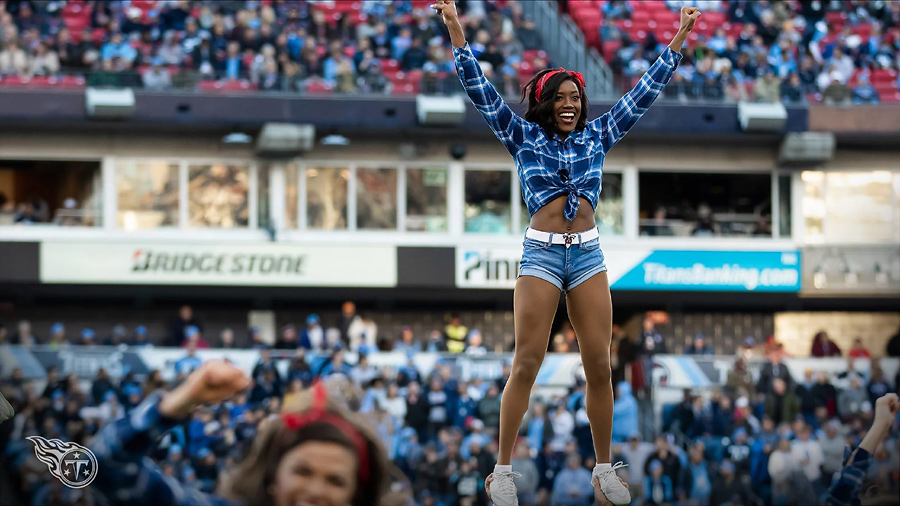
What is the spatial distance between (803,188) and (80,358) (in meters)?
14.0

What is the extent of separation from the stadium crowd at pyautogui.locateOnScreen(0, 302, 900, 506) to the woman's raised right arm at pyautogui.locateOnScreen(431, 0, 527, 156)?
329 inches

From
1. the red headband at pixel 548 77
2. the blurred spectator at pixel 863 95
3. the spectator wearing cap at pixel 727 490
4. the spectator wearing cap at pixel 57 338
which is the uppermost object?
the blurred spectator at pixel 863 95

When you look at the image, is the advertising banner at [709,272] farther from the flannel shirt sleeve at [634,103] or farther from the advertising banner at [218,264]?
the flannel shirt sleeve at [634,103]

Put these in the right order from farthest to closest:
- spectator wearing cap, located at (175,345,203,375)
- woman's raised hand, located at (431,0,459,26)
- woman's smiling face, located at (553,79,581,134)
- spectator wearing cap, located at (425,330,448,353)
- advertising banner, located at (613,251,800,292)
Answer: advertising banner, located at (613,251,800,292) < spectator wearing cap, located at (425,330,448,353) < spectator wearing cap, located at (175,345,203,375) < woman's smiling face, located at (553,79,581,134) < woman's raised hand, located at (431,0,459,26)

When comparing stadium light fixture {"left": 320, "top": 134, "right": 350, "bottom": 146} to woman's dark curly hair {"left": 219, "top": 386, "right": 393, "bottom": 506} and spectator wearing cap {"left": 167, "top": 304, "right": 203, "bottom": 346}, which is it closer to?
spectator wearing cap {"left": 167, "top": 304, "right": 203, "bottom": 346}

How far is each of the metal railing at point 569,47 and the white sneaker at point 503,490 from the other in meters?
17.9

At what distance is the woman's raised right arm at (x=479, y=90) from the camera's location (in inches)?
259

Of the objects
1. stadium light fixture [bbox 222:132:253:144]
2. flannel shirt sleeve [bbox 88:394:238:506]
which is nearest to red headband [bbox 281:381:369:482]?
flannel shirt sleeve [bbox 88:394:238:506]

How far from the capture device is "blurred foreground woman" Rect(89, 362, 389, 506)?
293cm

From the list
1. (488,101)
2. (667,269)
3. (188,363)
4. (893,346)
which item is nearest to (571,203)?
(488,101)

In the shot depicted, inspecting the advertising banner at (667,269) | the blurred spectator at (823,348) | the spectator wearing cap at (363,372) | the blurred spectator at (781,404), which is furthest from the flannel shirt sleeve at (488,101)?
the advertising banner at (667,269)

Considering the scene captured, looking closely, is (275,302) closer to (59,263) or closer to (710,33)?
(59,263)

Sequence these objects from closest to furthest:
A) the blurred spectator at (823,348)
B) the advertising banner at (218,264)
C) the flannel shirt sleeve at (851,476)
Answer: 1. the flannel shirt sleeve at (851,476)
2. the blurred spectator at (823,348)
3. the advertising banner at (218,264)

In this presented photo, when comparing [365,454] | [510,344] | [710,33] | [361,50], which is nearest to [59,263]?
[361,50]
